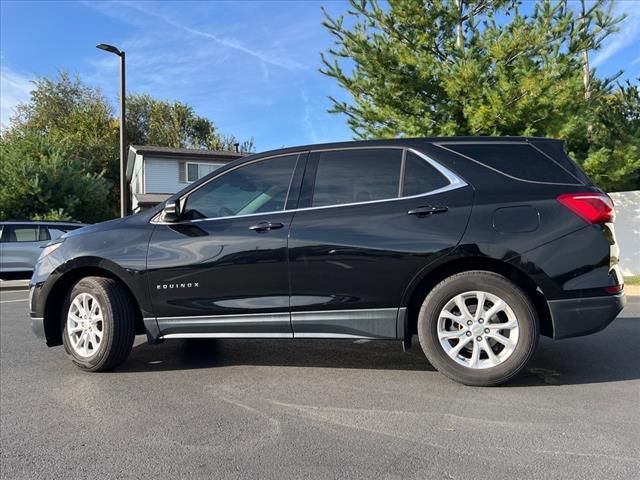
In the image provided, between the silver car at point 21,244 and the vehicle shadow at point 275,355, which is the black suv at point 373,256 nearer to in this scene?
the vehicle shadow at point 275,355

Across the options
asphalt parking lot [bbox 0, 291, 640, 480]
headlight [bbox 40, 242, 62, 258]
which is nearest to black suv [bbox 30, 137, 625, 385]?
headlight [bbox 40, 242, 62, 258]

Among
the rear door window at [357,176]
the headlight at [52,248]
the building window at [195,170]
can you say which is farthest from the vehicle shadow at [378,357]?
the building window at [195,170]

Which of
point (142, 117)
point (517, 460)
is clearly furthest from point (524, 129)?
point (142, 117)

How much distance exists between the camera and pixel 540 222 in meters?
3.92

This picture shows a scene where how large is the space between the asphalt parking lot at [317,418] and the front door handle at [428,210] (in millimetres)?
1315

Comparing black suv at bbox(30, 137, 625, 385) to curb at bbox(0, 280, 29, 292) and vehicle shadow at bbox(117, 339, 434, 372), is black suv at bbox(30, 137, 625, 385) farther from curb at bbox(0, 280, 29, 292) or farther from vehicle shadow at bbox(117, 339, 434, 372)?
curb at bbox(0, 280, 29, 292)

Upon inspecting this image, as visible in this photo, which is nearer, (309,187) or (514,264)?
(514,264)

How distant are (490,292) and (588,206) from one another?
0.92m

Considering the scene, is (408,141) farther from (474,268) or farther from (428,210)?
(474,268)

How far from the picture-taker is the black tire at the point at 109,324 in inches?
178

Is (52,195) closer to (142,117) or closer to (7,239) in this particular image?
(7,239)

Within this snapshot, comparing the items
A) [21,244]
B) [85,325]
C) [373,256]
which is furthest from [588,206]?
[21,244]

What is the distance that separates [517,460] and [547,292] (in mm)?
1399

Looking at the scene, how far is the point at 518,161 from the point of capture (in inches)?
164
